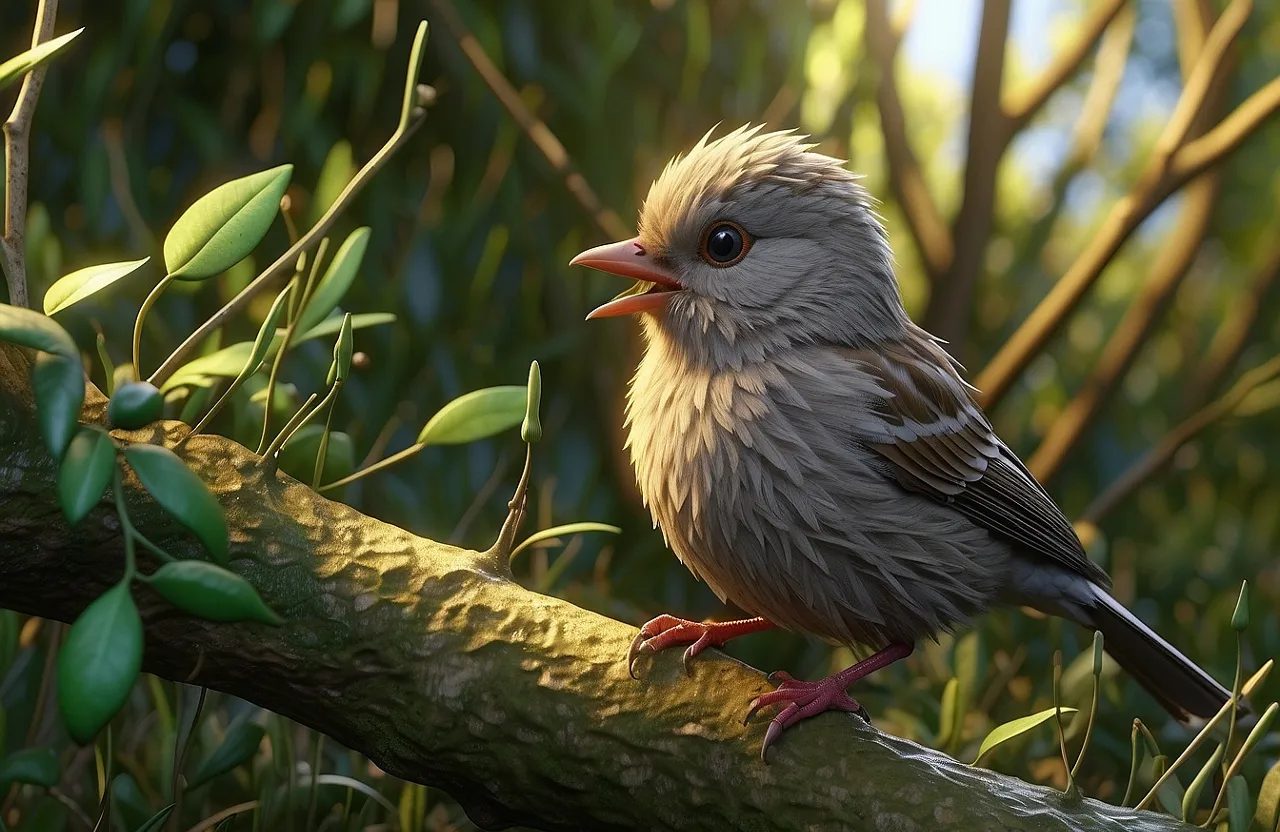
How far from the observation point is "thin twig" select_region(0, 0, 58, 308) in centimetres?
167

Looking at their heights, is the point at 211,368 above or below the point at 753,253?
below

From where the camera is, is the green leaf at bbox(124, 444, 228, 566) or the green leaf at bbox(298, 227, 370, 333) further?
the green leaf at bbox(298, 227, 370, 333)

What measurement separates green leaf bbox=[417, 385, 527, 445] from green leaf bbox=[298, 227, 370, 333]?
0.92ft

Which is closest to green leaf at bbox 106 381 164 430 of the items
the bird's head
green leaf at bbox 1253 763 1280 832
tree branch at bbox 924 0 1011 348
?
the bird's head

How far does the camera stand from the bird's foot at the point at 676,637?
181cm

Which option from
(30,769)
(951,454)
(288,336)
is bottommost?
(30,769)

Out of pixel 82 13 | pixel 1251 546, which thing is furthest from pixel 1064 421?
pixel 82 13

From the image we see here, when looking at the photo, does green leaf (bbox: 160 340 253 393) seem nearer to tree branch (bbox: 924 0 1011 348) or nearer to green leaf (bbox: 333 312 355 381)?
green leaf (bbox: 333 312 355 381)

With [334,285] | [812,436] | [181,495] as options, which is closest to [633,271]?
[812,436]

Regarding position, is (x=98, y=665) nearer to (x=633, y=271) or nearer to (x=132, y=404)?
(x=132, y=404)

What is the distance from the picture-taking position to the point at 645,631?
1.91 m

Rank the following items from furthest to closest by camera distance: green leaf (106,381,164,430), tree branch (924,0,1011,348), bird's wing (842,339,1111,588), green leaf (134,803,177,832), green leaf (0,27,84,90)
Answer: tree branch (924,0,1011,348)
bird's wing (842,339,1111,588)
green leaf (134,803,177,832)
green leaf (0,27,84,90)
green leaf (106,381,164,430)

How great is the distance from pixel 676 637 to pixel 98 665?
0.98 metres

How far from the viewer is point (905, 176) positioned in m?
4.11
